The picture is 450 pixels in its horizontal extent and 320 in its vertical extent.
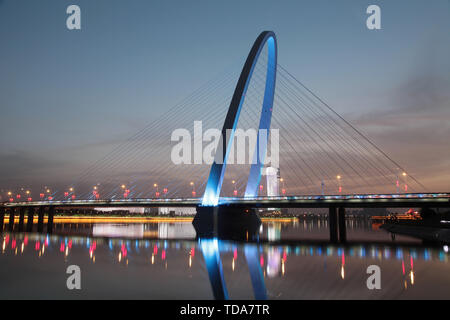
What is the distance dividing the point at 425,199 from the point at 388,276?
28430mm

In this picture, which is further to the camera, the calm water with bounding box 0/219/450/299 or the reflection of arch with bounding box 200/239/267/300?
the calm water with bounding box 0/219/450/299

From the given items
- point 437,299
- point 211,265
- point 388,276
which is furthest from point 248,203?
point 437,299

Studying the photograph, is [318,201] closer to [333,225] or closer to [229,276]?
[333,225]

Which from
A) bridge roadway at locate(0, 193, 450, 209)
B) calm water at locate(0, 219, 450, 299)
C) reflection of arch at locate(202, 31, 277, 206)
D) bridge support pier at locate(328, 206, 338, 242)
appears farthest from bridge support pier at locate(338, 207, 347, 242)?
calm water at locate(0, 219, 450, 299)

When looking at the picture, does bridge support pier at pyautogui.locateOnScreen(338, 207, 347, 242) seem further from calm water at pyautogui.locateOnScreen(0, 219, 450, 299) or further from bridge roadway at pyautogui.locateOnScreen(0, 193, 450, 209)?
calm water at pyautogui.locateOnScreen(0, 219, 450, 299)

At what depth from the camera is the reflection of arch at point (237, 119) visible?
152ft

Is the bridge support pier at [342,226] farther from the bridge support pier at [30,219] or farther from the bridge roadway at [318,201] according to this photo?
the bridge support pier at [30,219]

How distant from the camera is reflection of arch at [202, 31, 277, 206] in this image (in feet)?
152

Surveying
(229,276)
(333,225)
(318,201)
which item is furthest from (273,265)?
(333,225)

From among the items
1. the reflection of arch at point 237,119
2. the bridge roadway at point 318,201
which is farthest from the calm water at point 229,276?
the reflection of arch at point 237,119

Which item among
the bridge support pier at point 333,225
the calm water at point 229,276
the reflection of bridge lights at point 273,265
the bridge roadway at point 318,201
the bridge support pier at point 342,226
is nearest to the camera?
the calm water at point 229,276

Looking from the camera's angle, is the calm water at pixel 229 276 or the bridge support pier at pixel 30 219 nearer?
the calm water at pixel 229 276

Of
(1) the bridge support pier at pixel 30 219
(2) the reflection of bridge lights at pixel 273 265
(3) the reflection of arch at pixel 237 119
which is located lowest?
(1) the bridge support pier at pixel 30 219
